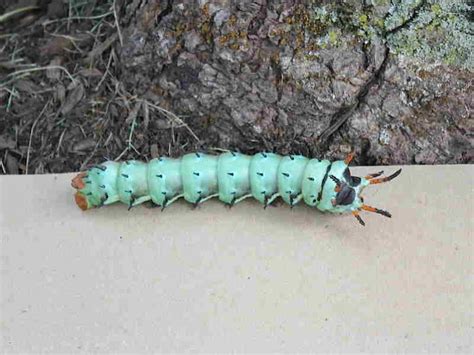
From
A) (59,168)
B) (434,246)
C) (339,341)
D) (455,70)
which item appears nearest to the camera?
(339,341)

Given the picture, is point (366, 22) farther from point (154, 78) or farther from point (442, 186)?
point (154, 78)

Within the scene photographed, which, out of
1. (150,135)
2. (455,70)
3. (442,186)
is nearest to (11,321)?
(150,135)

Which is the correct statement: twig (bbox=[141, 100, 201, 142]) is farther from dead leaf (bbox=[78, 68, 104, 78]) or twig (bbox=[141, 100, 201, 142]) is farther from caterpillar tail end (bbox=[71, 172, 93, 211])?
caterpillar tail end (bbox=[71, 172, 93, 211])

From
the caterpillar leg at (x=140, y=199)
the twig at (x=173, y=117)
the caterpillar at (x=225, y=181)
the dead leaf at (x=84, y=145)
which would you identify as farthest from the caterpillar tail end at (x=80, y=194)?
the twig at (x=173, y=117)

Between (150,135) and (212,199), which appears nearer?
(212,199)

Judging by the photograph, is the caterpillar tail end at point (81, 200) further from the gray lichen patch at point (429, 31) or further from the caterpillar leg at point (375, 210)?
the gray lichen patch at point (429, 31)

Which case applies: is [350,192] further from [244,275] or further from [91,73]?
[91,73]

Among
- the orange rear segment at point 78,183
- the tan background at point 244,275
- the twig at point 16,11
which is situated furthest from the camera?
the twig at point 16,11

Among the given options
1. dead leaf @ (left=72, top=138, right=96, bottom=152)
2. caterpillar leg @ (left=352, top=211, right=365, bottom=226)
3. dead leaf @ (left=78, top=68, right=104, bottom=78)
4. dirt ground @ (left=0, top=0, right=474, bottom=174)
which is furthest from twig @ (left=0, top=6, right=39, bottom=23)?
caterpillar leg @ (left=352, top=211, right=365, bottom=226)
